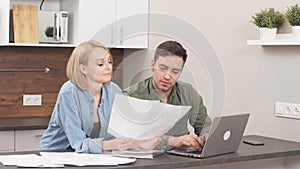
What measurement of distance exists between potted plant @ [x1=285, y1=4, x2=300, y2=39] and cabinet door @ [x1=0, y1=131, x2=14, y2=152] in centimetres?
210

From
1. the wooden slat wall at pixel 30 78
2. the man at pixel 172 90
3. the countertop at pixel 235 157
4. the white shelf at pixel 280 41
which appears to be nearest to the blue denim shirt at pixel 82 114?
the man at pixel 172 90

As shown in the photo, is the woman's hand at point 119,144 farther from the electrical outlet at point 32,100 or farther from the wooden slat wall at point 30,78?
the electrical outlet at point 32,100

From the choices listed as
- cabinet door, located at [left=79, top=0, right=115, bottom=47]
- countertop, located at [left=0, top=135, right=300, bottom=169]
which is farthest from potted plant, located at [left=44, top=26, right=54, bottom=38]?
countertop, located at [left=0, top=135, right=300, bottom=169]

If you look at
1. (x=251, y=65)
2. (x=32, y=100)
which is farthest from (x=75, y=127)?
(x=32, y=100)

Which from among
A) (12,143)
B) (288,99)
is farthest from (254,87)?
(12,143)

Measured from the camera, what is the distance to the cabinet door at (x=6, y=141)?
3.96m

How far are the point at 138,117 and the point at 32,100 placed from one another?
6.96 ft

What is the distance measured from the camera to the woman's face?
2.42m

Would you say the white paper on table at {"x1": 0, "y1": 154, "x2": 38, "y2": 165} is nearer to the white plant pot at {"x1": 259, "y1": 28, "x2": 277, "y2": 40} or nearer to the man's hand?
the man's hand

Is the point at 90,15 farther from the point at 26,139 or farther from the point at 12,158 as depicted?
the point at 12,158

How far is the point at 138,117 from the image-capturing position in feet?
7.93

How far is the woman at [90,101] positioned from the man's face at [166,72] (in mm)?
182

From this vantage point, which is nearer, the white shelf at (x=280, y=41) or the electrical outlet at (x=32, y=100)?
the white shelf at (x=280, y=41)

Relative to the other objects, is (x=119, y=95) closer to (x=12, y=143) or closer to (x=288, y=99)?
(x=288, y=99)
